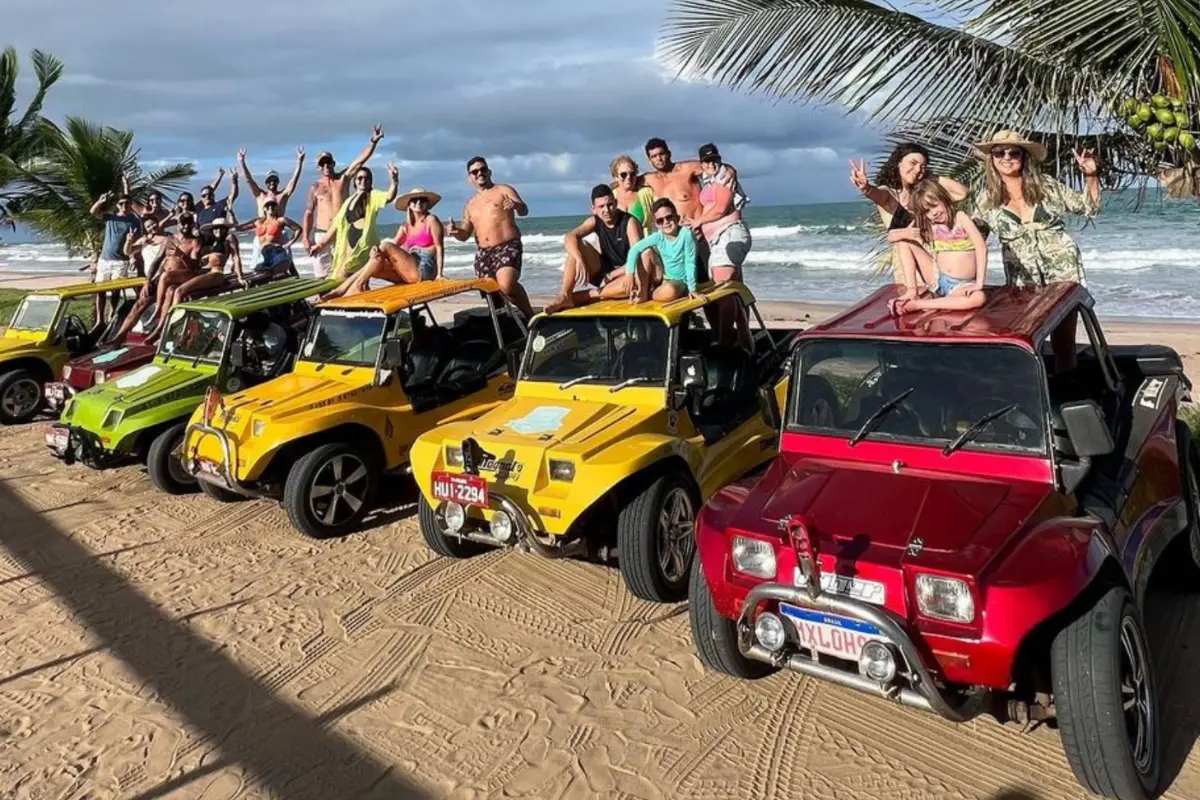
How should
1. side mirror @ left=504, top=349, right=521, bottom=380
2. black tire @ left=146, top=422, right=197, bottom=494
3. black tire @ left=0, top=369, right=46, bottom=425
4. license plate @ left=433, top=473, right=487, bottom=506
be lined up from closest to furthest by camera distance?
license plate @ left=433, top=473, right=487, bottom=506
side mirror @ left=504, top=349, right=521, bottom=380
black tire @ left=146, top=422, right=197, bottom=494
black tire @ left=0, top=369, right=46, bottom=425

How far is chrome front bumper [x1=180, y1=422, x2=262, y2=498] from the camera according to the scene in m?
6.32

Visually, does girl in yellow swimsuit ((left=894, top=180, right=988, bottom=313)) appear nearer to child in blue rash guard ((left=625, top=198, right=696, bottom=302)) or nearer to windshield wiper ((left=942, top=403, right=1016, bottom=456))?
windshield wiper ((left=942, top=403, right=1016, bottom=456))

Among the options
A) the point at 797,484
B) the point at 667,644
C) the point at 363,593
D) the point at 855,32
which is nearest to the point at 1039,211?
the point at 855,32

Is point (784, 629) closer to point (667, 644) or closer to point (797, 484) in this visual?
point (797, 484)

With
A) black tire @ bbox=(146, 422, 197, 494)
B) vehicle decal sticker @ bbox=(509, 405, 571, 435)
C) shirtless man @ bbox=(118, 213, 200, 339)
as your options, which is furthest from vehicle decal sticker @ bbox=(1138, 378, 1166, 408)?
shirtless man @ bbox=(118, 213, 200, 339)

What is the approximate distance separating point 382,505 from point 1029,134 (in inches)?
214

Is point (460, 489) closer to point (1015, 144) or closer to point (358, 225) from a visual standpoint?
point (1015, 144)

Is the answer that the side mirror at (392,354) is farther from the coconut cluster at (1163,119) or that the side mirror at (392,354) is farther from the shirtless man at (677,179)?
the coconut cluster at (1163,119)

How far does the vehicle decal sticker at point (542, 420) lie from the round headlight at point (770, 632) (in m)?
2.11

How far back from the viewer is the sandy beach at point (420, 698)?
11.9 feet

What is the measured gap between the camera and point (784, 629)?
11.3ft

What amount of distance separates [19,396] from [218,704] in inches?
304

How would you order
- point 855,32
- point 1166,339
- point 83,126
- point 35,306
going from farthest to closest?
point 83,126, point 1166,339, point 35,306, point 855,32

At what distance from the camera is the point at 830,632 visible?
334cm
